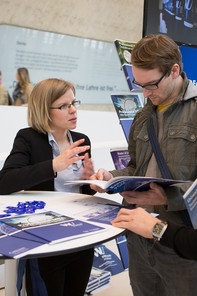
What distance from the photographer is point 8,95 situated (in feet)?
21.6

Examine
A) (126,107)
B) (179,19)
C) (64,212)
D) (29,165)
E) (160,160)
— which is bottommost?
(64,212)

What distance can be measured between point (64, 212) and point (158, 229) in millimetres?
517

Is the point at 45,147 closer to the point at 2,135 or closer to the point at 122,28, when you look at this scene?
the point at 2,135

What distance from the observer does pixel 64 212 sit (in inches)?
65.4

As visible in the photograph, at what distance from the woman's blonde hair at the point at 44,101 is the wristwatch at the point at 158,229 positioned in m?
1.10

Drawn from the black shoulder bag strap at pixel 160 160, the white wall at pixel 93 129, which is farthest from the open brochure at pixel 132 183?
the white wall at pixel 93 129

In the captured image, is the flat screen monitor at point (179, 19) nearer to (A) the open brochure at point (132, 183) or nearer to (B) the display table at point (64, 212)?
(B) the display table at point (64, 212)

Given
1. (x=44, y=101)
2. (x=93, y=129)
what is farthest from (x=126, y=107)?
(x=93, y=129)

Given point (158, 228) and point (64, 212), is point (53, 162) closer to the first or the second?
point (64, 212)

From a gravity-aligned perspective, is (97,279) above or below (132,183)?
below

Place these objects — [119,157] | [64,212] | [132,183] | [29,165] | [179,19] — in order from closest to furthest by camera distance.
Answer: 1. [132,183]
2. [64,212]
3. [29,165]
4. [119,157]
5. [179,19]

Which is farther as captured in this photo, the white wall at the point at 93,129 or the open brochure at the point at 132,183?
the white wall at the point at 93,129

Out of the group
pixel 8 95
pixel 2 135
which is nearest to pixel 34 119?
pixel 2 135

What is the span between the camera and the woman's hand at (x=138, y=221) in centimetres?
133
